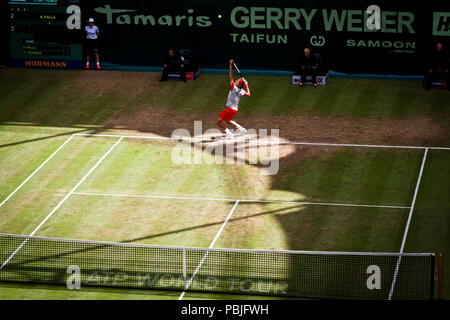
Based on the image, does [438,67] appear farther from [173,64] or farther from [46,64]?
[46,64]

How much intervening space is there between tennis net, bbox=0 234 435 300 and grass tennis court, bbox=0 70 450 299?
55cm

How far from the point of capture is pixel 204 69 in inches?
1417

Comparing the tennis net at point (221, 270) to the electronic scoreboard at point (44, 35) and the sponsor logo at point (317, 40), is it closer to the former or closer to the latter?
the sponsor logo at point (317, 40)

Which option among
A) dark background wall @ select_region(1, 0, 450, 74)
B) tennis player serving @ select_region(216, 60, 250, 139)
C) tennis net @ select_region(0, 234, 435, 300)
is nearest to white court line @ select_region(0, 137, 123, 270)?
tennis net @ select_region(0, 234, 435, 300)

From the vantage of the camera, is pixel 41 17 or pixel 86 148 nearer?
pixel 86 148

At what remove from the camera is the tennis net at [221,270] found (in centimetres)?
2012

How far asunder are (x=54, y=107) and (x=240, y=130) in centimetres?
710

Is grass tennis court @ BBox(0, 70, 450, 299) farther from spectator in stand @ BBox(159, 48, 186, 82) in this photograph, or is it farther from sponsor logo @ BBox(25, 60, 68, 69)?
sponsor logo @ BBox(25, 60, 68, 69)

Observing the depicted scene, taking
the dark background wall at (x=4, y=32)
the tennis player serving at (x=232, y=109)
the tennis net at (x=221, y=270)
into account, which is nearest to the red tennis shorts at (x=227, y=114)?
the tennis player serving at (x=232, y=109)

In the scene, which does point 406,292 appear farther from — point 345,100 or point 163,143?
point 345,100

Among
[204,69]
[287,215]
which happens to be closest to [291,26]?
[204,69]

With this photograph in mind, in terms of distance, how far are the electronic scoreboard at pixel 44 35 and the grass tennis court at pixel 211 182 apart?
11.3 feet
